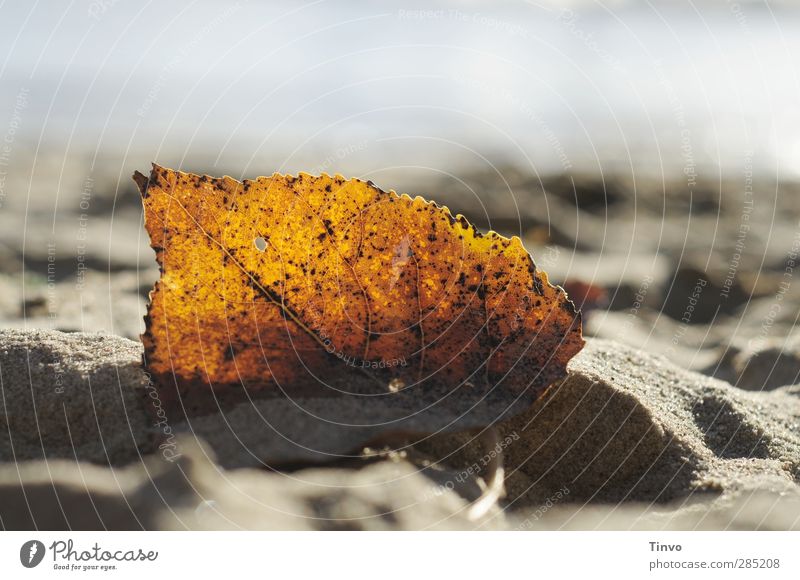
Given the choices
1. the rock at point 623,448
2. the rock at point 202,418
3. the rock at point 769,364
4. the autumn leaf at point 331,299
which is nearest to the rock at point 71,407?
the rock at point 202,418

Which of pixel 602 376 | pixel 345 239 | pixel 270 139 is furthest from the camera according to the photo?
pixel 270 139

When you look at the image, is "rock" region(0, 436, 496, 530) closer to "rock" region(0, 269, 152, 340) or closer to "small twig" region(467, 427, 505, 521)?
"small twig" region(467, 427, 505, 521)

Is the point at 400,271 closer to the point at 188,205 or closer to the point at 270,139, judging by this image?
the point at 188,205

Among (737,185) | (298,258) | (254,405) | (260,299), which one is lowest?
(254,405)

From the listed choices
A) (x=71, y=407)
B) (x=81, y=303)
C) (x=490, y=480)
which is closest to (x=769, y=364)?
(x=490, y=480)

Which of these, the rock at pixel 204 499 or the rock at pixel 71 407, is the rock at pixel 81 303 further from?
the rock at pixel 204 499

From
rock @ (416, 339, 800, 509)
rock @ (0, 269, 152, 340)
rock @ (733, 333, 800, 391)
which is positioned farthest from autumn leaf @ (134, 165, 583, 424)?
rock @ (733, 333, 800, 391)

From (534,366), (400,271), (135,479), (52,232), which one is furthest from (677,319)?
(52,232)

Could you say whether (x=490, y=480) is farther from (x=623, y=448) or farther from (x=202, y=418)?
(x=202, y=418)
